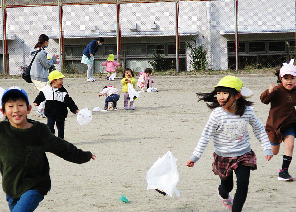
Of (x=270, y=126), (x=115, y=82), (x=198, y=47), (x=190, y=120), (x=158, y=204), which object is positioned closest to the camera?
(x=158, y=204)

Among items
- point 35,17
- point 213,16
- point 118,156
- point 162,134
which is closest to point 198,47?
point 213,16

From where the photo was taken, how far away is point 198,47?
23969 millimetres

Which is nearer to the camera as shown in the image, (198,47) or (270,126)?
(270,126)

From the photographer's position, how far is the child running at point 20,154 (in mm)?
4355

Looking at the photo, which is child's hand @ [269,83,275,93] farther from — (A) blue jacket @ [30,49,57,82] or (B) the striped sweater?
(A) blue jacket @ [30,49,57,82]

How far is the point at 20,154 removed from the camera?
4.36 m

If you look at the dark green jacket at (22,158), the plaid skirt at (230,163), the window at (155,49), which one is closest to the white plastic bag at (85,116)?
the plaid skirt at (230,163)

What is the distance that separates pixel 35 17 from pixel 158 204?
19850 mm

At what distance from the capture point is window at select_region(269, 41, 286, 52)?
82.7ft

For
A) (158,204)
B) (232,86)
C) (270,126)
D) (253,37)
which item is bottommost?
(158,204)

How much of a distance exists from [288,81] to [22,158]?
3.87 metres

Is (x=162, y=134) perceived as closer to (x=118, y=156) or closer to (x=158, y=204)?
(x=118, y=156)

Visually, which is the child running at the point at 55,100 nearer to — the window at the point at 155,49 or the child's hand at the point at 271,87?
the child's hand at the point at 271,87

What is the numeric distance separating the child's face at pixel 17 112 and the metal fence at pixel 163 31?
1890 cm
